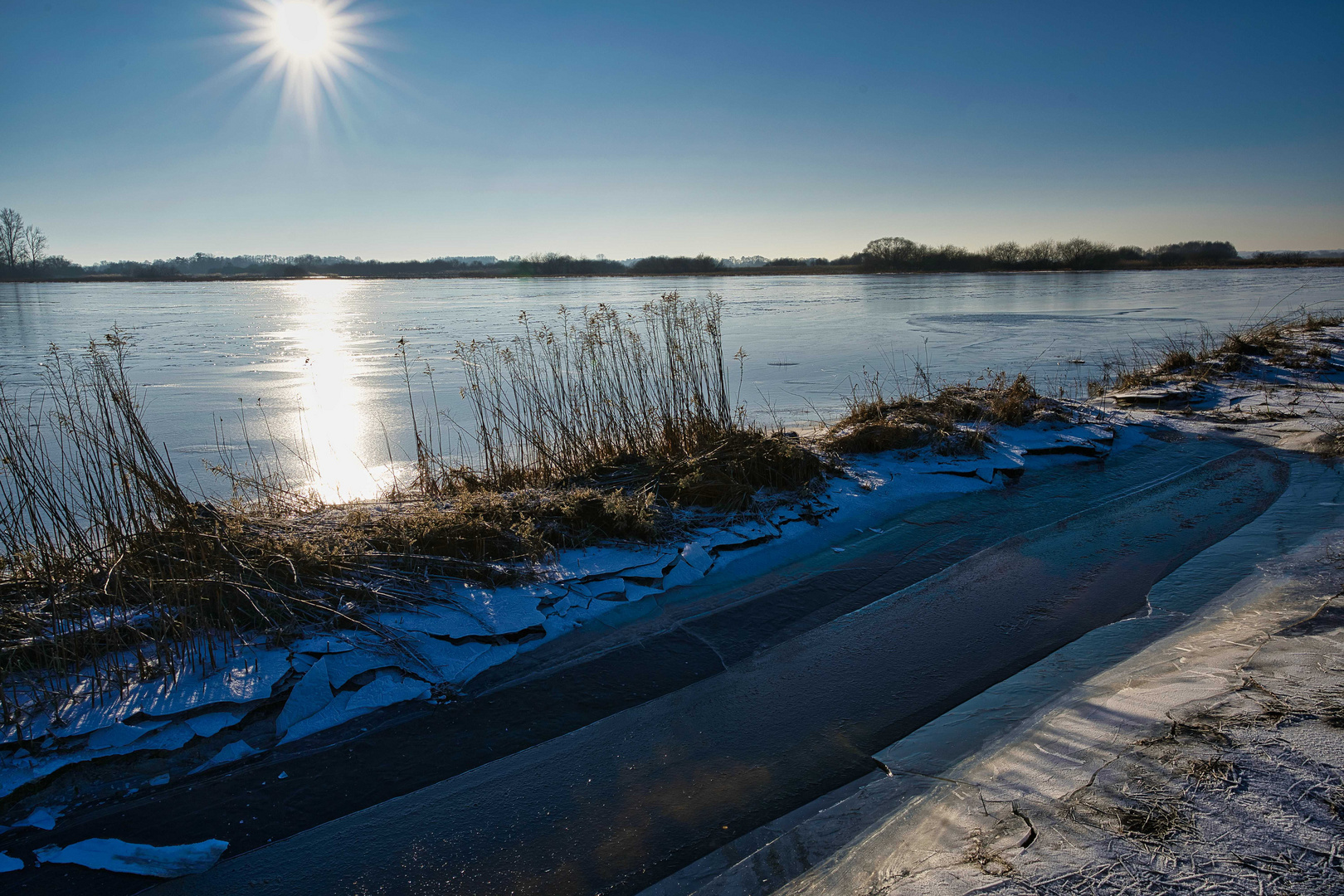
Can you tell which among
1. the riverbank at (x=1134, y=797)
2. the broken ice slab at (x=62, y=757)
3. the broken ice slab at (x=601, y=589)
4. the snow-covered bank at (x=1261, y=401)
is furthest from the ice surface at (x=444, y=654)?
the snow-covered bank at (x=1261, y=401)

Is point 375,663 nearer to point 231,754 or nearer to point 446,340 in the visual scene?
point 231,754

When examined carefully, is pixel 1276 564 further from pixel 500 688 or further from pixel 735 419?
pixel 735 419

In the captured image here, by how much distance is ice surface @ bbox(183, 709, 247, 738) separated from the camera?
309 centimetres

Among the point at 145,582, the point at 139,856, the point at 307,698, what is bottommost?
the point at 139,856

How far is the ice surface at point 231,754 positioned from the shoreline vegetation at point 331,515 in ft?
1.63

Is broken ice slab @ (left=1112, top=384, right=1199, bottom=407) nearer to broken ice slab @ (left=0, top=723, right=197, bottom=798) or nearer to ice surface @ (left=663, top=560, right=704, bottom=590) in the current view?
ice surface @ (left=663, top=560, right=704, bottom=590)

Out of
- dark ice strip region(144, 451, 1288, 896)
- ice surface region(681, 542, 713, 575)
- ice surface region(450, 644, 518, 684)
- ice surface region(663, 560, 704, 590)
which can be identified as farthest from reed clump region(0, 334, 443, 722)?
ice surface region(681, 542, 713, 575)

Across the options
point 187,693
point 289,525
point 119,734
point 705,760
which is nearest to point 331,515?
point 289,525

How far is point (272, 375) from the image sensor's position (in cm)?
1211

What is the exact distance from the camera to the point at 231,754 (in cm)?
303

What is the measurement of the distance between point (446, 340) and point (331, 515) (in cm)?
1168

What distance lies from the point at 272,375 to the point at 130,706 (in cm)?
1016

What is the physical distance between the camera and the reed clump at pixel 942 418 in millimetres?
7109

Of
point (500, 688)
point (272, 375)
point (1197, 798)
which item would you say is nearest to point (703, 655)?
point (500, 688)
